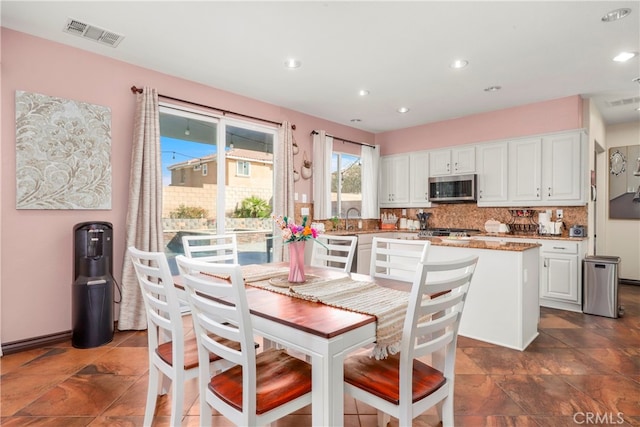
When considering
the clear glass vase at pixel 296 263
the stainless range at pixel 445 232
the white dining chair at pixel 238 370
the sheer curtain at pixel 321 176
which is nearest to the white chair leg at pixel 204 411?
the white dining chair at pixel 238 370

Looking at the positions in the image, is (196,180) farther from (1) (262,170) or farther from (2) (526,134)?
(2) (526,134)

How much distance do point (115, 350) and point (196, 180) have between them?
198cm

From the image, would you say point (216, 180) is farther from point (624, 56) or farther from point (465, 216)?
point (624, 56)

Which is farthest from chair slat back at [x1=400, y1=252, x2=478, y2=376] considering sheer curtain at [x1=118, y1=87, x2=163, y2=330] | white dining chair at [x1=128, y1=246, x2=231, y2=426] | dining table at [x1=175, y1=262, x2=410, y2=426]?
sheer curtain at [x1=118, y1=87, x2=163, y2=330]

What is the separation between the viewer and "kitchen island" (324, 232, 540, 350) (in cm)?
291

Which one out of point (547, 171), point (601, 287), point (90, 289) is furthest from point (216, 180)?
point (601, 287)

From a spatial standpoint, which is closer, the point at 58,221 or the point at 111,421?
the point at 111,421

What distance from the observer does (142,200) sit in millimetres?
3422

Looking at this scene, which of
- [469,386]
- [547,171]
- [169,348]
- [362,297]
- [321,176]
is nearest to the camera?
[362,297]

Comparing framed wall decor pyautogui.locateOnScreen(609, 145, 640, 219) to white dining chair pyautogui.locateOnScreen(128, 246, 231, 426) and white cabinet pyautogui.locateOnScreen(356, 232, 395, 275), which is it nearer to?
white cabinet pyautogui.locateOnScreen(356, 232, 395, 275)

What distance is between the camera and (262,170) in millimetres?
4773

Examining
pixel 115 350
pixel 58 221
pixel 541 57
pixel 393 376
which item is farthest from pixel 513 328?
pixel 58 221

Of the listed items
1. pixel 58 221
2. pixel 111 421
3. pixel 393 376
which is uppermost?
pixel 58 221

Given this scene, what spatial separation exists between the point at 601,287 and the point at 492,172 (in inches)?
77.7
